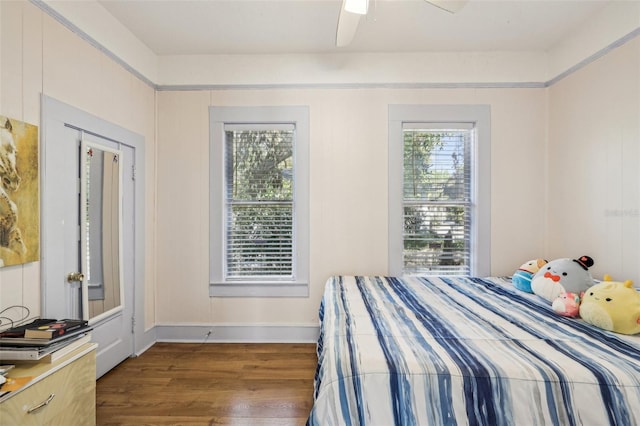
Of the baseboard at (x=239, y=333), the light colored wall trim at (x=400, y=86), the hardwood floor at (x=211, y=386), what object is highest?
the light colored wall trim at (x=400, y=86)

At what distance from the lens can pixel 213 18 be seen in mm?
2381

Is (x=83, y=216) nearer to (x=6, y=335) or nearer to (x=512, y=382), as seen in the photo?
(x=6, y=335)

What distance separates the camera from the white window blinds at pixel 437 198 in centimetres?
293

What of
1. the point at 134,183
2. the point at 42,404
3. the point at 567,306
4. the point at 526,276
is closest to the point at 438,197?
the point at 526,276

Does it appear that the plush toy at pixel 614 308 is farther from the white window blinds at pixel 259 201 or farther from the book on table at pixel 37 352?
the book on table at pixel 37 352

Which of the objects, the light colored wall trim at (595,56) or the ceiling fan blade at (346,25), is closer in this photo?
the ceiling fan blade at (346,25)

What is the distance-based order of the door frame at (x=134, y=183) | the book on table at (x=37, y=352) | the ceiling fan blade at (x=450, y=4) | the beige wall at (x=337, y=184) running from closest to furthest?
the book on table at (x=37, y=352) < the ceiling fan blade at (x=450, y=4) < the door frame at (x=134, y=183) < the beige wall at (x=337, y=184)

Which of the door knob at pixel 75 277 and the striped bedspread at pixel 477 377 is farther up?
the door knob at pixel 75 277

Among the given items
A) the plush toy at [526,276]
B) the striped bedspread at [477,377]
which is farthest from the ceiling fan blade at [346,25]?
the plush toy at [526,276]

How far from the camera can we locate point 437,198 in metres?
2.94

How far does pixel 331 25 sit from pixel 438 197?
70.7 inches

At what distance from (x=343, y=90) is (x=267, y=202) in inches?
51.2

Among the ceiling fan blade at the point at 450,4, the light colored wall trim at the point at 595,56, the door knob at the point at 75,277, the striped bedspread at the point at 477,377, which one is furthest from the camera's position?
the light colored wall trim at the point at 595,56

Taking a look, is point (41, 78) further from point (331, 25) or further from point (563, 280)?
point (563, 280)
